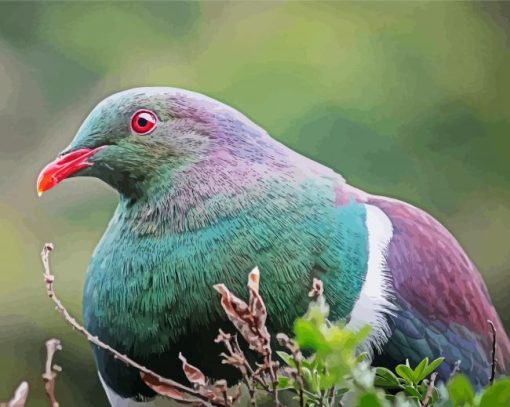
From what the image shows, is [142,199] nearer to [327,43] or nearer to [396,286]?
[396,286]

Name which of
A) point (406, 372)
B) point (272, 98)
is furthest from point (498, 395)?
point (272, 98)

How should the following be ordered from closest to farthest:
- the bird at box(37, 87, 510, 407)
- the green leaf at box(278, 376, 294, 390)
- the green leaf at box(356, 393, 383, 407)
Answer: the green leaf at box(356, 393, 383, 407), the green leaf at box(278, 376, 294, 390), the bird at box(37, 87, 510, 407)

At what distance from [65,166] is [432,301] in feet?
1.32

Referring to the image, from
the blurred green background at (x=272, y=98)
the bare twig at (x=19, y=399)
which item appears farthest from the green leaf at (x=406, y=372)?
the blurred green background at (x=272, y=98)

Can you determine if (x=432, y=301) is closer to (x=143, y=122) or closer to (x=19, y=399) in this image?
(x=143, y=122)

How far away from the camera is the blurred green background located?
2023 millimetres

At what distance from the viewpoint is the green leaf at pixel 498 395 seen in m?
0.39

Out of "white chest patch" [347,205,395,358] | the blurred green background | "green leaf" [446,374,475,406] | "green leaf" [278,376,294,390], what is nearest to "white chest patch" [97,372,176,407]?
"white chest patch" [347,205,395,358]

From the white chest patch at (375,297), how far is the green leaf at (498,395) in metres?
0.43

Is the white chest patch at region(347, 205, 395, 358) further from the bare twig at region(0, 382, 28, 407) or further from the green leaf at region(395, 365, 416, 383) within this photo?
the bare twig at region(0, 382, 28, 407)

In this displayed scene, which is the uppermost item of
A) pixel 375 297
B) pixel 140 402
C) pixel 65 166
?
pixel 65 166

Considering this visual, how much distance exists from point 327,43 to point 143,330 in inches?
62.6

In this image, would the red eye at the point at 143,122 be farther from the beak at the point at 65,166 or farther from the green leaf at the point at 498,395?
the green leaf at the point at 498,395

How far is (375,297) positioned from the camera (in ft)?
2.77
